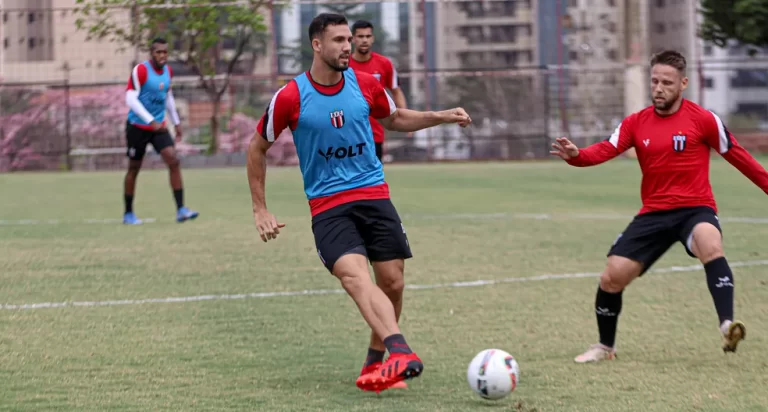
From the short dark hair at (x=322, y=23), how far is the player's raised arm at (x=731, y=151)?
215 centimetres

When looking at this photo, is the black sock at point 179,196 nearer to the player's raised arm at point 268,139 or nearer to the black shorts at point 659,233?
the player's raised arm at point 268,139

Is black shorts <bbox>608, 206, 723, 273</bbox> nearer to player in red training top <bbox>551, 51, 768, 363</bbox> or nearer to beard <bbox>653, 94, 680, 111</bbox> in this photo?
player in red training top <bbox>551, 51, 768, 363</bbox>

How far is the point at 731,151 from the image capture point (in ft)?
21.6

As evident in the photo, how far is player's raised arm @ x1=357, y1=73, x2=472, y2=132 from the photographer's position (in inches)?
240

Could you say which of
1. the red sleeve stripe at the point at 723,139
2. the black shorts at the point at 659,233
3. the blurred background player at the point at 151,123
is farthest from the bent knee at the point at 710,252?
the blurred background player at the point at 151,123

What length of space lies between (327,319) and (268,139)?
6.90ft

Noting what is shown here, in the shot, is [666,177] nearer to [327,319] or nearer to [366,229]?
[366,229]

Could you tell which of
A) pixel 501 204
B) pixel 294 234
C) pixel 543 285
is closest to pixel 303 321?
pixel 543 285

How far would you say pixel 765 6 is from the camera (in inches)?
1069

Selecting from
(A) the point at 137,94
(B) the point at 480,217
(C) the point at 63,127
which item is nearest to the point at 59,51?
(C) the point at 63,127

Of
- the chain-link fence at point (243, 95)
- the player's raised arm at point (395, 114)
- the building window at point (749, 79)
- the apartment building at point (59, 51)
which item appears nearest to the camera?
the player's raised arm at point (395, 114)

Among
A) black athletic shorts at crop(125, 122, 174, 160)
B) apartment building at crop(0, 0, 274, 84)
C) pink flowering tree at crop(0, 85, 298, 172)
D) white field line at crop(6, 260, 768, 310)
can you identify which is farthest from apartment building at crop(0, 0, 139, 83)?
white field line at crop(6, 260, 768, 310)

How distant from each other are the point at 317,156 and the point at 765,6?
23.5 metres

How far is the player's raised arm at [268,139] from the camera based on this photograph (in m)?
5.82
